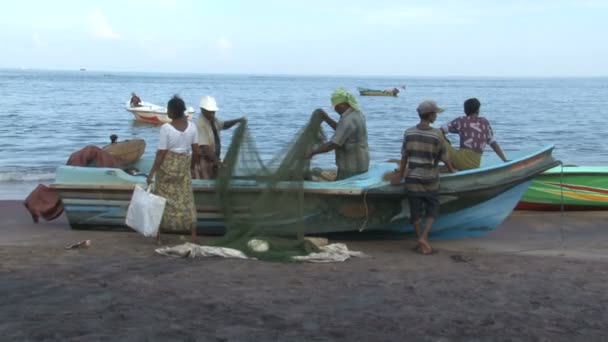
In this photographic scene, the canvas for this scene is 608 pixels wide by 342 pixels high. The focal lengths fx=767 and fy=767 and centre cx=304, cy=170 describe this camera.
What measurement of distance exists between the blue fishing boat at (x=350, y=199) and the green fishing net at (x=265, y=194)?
0.02 meters

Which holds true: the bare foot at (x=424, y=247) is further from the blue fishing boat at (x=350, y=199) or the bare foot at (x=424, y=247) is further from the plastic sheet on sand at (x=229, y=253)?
the plastic sheet on sand at (x=229, y=253)

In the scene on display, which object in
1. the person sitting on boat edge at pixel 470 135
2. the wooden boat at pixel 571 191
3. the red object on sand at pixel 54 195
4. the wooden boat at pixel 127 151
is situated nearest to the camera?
the person sitting on boat edge at pixel 470 135

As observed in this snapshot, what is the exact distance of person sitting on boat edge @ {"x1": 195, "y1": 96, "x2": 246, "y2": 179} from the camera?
7742mm

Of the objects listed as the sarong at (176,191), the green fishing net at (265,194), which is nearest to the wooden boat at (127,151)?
the green fishing net at (265,194)

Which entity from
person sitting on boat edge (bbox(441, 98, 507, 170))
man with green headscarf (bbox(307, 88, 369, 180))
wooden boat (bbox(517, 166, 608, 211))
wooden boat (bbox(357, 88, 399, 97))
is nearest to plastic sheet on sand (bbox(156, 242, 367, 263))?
man with green headscarf (bbox(307, 88, 369, 180))

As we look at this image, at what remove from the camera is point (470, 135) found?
791 centimetres

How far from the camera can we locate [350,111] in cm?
750

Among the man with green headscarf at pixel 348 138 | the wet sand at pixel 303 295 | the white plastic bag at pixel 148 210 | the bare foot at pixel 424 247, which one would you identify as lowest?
the bare foot at pixel 424 247

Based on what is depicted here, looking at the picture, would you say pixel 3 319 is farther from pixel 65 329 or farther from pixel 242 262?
pixel 242 262

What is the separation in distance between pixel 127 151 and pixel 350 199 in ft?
9.76

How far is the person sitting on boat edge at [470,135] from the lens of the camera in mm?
7855

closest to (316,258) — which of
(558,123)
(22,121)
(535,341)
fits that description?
(535,341)

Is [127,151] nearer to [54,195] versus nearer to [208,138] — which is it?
[54,195]

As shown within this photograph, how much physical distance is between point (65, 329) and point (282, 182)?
10.4 feet
